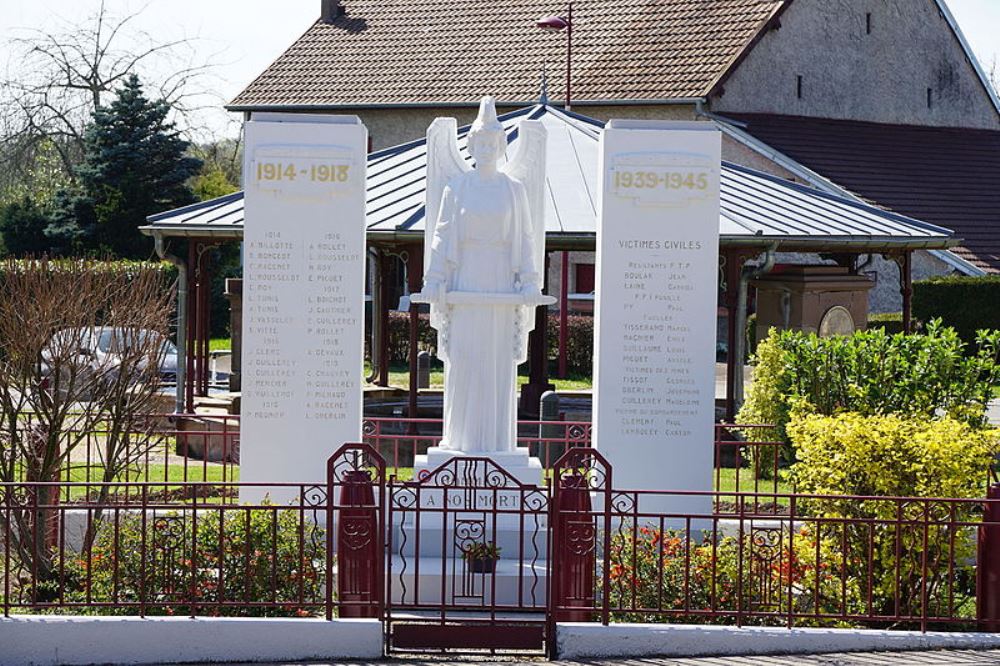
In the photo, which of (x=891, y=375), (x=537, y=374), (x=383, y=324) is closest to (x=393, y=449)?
(x=537, y=374)

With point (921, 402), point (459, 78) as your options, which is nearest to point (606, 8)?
point (459, 78)

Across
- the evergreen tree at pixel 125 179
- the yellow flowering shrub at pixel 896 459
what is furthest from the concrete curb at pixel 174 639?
the evergreen tree at pixel 125 179

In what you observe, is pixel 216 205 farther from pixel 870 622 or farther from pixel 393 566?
pixel 870 622

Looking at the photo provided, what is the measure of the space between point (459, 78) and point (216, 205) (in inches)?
556

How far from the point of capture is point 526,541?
1130cm

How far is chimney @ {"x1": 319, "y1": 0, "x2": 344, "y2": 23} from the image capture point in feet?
118

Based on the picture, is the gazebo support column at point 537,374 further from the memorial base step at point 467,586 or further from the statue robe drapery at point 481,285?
the memorial base step at point 467,586

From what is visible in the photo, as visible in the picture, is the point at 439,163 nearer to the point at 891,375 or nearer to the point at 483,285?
the point at 483,285

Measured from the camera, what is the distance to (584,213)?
17.9m

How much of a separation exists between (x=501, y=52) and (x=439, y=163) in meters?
21.7

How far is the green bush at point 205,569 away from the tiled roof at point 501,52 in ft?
68.2

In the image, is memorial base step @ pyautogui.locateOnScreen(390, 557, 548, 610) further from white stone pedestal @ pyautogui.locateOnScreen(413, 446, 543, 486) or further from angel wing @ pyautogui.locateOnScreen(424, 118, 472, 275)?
angel wing @ pyautogui.locateOnScreen(424, 118, 472, 275)

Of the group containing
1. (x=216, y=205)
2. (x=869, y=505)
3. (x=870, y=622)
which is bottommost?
(x=870, y=622)

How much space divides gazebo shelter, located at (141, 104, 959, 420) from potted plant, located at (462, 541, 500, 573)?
19.9 feet
